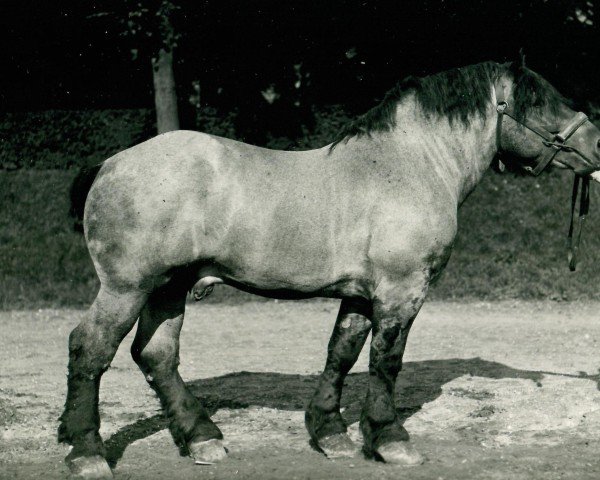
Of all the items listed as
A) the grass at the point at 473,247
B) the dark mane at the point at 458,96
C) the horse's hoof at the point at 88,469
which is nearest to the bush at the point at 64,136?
the grass at the point at 473,247

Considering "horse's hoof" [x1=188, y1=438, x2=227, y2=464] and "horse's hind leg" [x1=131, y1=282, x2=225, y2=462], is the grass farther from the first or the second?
"horse's hoof" [x1=188, y1=438, x2=227, y2=464]

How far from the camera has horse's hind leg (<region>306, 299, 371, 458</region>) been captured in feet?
17.5

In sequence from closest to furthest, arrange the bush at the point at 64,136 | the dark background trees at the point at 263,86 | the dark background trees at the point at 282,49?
the dark background trees at the point at 282,49 < the dark background trees at the point at 263,86 < the bush at the point at 64,136

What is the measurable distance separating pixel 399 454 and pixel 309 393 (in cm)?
180

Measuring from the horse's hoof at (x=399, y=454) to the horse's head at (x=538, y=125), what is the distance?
1.72m

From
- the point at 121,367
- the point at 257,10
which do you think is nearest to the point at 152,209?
the point at 121,367

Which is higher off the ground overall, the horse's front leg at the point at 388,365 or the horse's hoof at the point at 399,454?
the horse's front leg at the point at 388,365

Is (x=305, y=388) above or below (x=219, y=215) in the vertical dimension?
below

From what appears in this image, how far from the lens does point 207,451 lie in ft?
16.9

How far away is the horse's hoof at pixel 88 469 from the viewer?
15.8ft

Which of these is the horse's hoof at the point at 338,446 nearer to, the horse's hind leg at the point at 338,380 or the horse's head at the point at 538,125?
the horse's hind leg at the point at 338,380

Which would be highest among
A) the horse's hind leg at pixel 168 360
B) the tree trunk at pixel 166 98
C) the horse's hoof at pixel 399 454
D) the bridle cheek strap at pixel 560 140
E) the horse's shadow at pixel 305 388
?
the bridle cheek strap at pixel 560 140

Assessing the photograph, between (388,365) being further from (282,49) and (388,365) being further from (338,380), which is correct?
(282,49)

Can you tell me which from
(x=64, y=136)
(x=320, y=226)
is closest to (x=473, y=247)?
(x=64, y=136)
